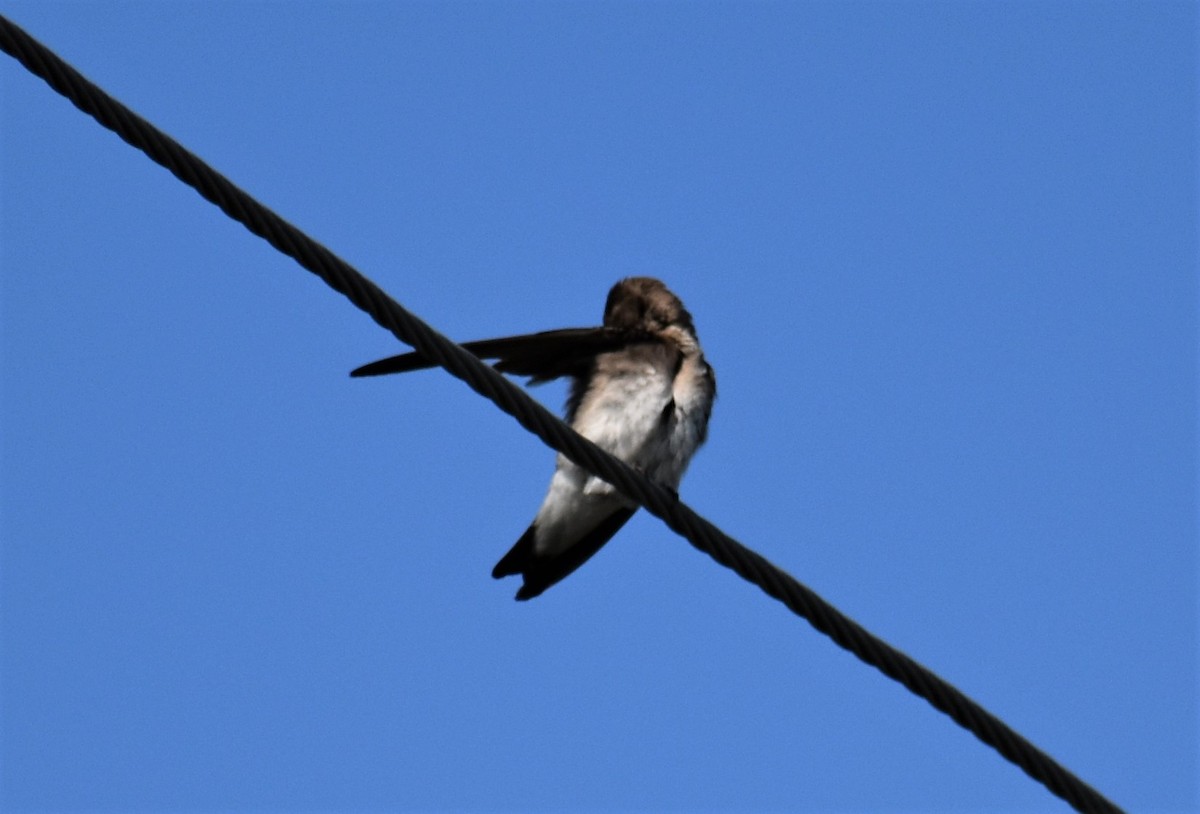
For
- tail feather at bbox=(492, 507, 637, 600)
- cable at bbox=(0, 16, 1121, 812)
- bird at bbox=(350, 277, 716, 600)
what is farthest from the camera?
tail feather at bbox=(492, 507, 637, 600)

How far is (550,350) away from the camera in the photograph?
6.64m

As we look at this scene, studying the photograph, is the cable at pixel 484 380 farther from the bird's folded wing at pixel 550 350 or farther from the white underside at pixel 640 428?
the white underside at pixel 640 428

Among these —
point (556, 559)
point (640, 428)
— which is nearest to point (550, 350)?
point (640, 428)

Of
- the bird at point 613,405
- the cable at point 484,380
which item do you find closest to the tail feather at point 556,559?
the bird at point 613,405

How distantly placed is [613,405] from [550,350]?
1.17 ft

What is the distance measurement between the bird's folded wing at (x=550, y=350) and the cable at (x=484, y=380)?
1557mm

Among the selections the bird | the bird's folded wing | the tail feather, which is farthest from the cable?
the tail feather

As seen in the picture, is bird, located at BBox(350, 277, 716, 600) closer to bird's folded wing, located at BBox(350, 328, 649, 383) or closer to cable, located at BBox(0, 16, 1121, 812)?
bird's folded wing, located at BBox(350, 328, 649, 383)

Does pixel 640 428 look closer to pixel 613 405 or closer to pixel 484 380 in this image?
pixel 613 405

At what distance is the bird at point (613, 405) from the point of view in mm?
6766

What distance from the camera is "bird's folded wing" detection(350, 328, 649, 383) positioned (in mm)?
6332

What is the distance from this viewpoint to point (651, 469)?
269 inches

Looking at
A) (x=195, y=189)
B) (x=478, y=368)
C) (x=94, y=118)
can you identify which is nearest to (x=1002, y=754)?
(x=478, y=368)

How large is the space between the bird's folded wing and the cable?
1557 millimetres
